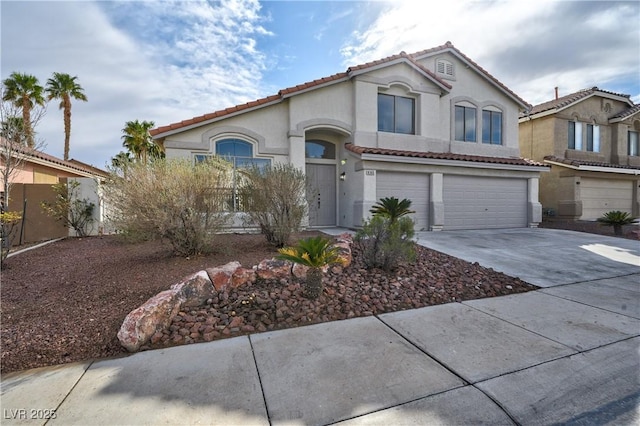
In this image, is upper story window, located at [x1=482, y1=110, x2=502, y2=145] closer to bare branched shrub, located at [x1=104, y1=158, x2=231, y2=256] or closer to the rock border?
the rock border

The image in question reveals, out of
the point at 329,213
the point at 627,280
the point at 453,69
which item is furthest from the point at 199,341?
the point at 453,69

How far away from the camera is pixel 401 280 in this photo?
545 cm

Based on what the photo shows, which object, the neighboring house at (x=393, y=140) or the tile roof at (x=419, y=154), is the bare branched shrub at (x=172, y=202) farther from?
the tile roof at (x=419, y=154)

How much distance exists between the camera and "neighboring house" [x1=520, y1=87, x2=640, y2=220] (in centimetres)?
1652

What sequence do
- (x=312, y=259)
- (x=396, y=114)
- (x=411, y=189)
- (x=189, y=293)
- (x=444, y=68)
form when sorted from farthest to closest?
(x=444, y=68) → (x=396, y=114) → (x=411, y=189) → (x=312, y=259) → (x=189, y=293)

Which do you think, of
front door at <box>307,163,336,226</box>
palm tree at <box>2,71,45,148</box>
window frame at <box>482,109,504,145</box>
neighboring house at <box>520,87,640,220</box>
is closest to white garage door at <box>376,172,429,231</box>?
front door at <box>307,163,336,226</box>

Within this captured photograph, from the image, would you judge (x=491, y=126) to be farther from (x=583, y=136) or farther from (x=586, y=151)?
(x=586, y=151)

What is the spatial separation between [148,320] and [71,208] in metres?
8.57

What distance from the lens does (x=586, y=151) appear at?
18.4 m

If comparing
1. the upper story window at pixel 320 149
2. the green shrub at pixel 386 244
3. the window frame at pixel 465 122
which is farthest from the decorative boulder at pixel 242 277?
the window frame at pixel 465 122

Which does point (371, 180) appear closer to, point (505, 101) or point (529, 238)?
point (529, 238)

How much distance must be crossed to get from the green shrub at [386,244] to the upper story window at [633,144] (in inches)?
926

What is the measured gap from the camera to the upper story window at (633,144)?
19.6 meters

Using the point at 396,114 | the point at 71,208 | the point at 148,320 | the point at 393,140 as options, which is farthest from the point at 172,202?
the point at 396,114
